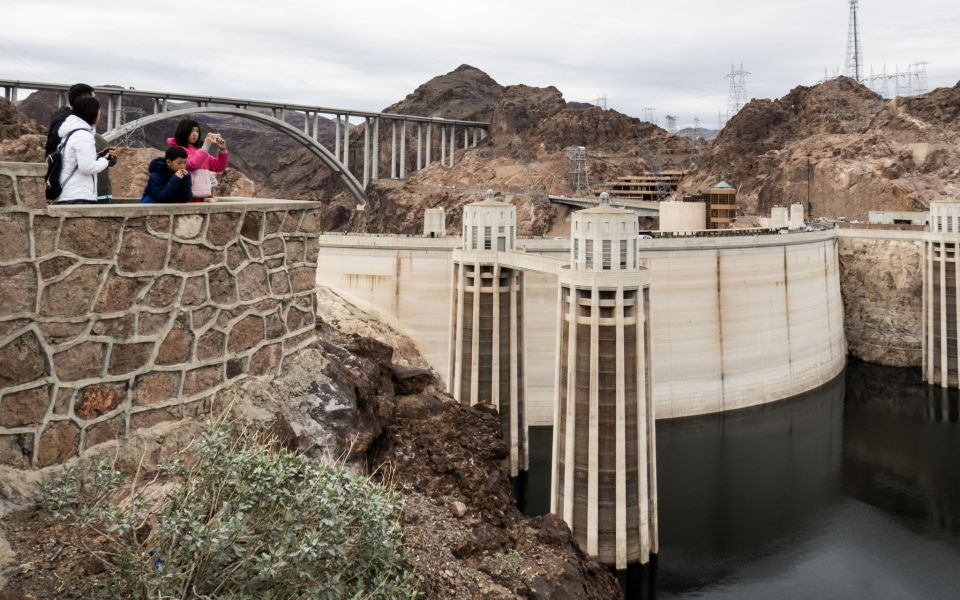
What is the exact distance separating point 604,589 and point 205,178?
7.64 metres

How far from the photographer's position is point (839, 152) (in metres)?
63.2

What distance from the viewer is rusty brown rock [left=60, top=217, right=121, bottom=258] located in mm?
6188

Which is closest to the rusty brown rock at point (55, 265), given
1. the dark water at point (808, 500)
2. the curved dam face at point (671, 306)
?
the dark water at point (808, 500)

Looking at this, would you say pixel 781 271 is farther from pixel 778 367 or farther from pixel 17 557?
pixel 17 557

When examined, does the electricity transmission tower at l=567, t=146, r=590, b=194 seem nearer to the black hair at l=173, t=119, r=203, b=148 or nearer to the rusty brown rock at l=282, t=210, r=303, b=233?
the rusty brown rock at l=282, t=210, r=303, b=233

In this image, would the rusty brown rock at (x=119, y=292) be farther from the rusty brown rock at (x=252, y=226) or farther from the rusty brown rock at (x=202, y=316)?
the rusty brown rock at (x=252, y=226)

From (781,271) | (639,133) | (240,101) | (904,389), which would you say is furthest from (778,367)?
(639,133)

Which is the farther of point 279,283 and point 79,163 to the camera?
point 279,283

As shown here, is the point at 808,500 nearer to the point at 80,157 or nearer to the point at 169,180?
the point at 169,180

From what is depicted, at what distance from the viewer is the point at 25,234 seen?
5922 millimetres

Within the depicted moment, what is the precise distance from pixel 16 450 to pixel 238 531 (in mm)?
2186

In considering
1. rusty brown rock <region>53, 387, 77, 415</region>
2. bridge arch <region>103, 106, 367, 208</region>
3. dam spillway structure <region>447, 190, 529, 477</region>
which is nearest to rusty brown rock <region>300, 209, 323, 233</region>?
rusty brown rock <region>53, 387, 77, 415</region>

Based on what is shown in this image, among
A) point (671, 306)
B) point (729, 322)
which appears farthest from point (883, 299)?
point (671, 306)

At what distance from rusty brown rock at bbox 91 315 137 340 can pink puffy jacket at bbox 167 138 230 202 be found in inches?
70.0
